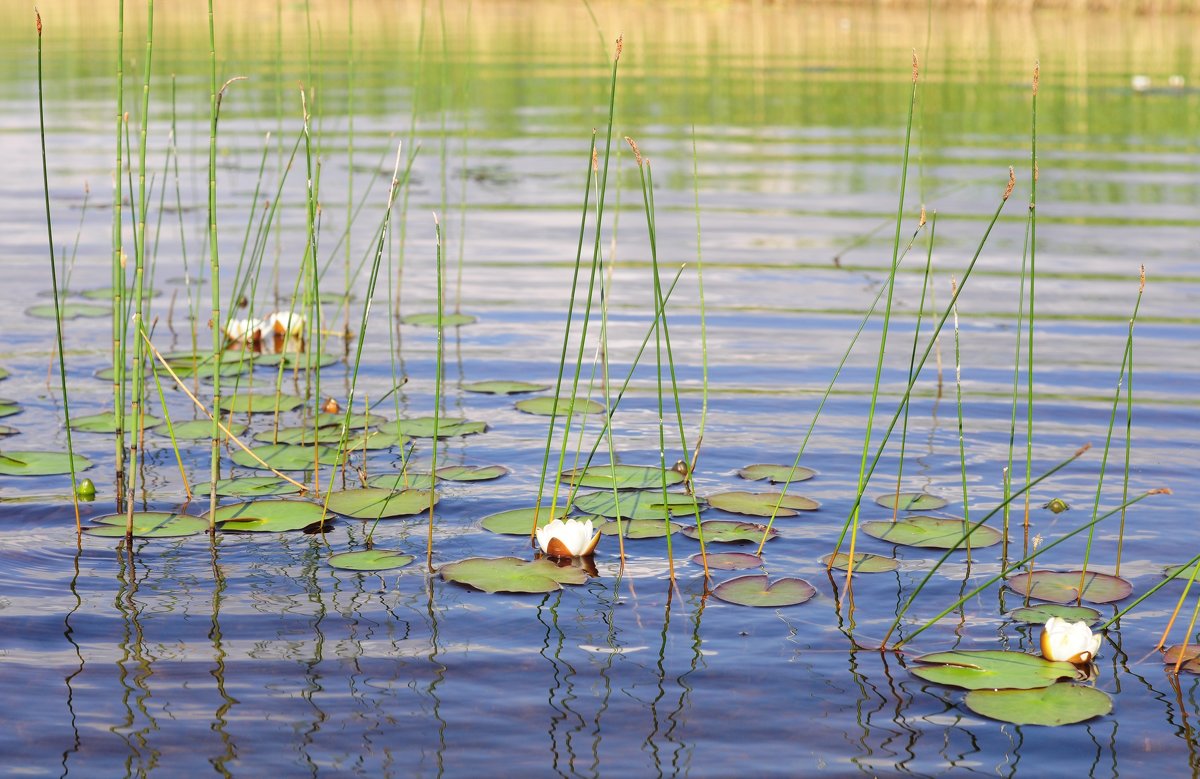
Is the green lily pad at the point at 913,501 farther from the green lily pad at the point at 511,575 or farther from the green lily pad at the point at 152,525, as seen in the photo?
the green lily pad at the point at 152,525

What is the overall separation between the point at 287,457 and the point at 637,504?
0.95 m

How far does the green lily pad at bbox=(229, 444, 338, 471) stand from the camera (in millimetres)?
3354

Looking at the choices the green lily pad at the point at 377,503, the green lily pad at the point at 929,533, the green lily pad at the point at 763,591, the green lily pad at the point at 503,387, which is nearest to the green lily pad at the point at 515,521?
the green lily pad at the point at 377,503

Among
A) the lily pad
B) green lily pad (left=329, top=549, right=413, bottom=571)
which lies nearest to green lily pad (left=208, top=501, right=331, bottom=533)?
green lily pad (left=329, top=549, right=413, bottom=571)

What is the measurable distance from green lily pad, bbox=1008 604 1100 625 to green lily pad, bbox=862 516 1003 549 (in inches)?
11.2

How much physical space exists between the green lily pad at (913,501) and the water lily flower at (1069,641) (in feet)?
2.62

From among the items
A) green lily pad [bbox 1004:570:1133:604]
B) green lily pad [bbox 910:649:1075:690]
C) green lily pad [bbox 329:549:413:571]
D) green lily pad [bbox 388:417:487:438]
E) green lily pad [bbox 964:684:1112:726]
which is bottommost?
green lily pad [bbox 964:684:1112:726]

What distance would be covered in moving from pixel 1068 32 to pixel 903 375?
58.1 feet

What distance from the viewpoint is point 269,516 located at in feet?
9.80

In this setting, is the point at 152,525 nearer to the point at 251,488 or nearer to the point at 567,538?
the point at 251,488

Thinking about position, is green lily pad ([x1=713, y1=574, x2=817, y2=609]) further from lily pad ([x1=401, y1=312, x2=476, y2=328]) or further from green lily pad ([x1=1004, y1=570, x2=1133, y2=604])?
lily pad ([x1=401, y1=312, x2=476, y2=328])

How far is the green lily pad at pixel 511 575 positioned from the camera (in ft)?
8.70

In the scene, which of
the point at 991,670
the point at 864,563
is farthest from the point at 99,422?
the point at 991,670

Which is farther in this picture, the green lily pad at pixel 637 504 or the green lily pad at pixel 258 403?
the green lily pad at pixel 258 403
